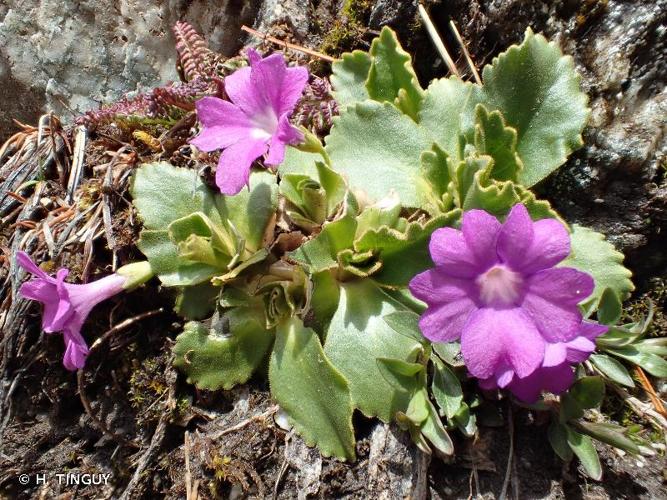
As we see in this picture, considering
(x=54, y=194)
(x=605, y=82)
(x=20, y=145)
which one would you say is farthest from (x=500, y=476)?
(x=20, y=145)

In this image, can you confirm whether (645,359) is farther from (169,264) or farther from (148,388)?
(148,388)

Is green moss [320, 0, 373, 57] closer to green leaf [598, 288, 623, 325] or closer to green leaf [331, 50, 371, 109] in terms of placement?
green leaf [331, 50, 371, 109]

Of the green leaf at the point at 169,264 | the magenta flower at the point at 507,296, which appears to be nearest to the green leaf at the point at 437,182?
the magenta flower at the point at 507,296

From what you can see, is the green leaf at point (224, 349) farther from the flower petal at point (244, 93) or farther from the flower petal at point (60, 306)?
the flower petal at point (244, 93)

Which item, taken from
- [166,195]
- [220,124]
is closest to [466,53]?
[220,124]

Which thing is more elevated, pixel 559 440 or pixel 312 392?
pixel 312 392

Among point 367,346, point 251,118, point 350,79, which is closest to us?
point 367,346

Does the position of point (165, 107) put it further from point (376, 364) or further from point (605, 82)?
point (605, 82)
